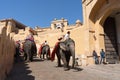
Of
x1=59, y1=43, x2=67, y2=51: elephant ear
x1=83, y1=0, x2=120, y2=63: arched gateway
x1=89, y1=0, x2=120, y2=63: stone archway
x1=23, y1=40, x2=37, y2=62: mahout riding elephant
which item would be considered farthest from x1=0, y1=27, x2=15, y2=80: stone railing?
x1=89, y1=0, x2=120, y2=63: stone archway

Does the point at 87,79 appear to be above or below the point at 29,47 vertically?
below

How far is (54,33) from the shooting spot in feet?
81.8

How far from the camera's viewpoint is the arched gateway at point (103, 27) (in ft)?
53.2

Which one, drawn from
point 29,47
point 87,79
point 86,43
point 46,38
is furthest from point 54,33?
point 87,79

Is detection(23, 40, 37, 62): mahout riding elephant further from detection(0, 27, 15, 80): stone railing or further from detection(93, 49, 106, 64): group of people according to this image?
detection(93, 49, 106, 64): group of people

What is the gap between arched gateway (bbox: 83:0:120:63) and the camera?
53.2 feet

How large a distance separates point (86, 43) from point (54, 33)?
888cm

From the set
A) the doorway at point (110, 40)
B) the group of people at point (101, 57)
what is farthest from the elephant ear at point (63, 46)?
the doorway at point (110, 40)

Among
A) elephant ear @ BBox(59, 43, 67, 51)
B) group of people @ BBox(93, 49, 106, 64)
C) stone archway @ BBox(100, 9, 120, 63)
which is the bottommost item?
group of people @ BBox(93, 49, 106, 64)

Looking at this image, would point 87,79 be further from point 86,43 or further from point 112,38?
point 112,38

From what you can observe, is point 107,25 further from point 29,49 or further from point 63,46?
point 63,46

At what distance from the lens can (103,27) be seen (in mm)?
16969

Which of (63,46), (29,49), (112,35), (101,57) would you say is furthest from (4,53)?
(112,35)

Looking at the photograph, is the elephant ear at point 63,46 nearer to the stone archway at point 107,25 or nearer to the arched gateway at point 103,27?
the arched gateway at point 103,27
